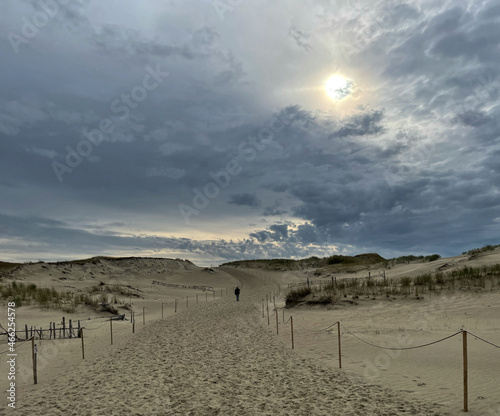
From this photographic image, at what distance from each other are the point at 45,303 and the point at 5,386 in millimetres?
18393

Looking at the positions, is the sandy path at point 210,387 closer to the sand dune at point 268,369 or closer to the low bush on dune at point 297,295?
the sand dune at point 268,369

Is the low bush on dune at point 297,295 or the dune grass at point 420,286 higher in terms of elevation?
the dune grass at point 420,286

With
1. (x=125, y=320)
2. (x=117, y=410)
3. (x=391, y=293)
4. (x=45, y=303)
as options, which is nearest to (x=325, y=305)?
(x=391, y=293)

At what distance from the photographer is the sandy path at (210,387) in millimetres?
8820

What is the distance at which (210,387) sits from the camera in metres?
10.6

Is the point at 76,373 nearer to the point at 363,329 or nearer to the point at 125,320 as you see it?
the point at 363,329

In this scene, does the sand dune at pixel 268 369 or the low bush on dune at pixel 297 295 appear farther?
the low bush on dune at pixel 297 295

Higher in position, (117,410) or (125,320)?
(117,410)

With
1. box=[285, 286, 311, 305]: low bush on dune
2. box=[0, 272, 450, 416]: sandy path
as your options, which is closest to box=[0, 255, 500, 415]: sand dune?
box=[0, 272, 450, 416]: sandy path

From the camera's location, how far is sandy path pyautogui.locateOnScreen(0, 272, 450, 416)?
8.82 meters

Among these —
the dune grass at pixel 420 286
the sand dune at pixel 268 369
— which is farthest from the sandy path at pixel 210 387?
the dune grass at pixel 420 286

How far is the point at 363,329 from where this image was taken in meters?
18.3

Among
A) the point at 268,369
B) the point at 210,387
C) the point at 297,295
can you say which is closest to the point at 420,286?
the point at 297,295

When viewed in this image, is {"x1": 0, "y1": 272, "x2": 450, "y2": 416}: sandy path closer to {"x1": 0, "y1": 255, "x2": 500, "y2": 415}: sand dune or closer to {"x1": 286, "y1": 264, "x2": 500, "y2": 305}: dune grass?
{"x1": 0, "y1": 255, "x2": 500, "y2": 415}: sand dune
